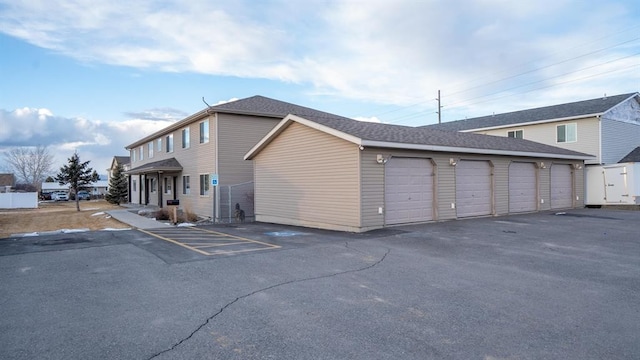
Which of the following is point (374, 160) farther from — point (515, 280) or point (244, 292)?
point (244, 292)

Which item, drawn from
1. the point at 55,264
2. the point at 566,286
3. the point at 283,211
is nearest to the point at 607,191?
the point at 283,211

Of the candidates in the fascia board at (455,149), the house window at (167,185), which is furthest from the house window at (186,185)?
the fascia board at (455,149)

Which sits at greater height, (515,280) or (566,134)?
(566,134)

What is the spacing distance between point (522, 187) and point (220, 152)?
14.9m

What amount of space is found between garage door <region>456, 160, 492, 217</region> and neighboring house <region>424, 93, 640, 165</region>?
37.8 feet

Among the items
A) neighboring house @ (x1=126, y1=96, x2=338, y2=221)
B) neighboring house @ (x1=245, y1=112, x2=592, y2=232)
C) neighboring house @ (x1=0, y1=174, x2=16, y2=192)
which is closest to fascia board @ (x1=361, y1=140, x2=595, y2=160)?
neighboring house @ (x1=245, y1=112, x2=592, y2=232)

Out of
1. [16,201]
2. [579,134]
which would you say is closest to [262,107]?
[579,134]

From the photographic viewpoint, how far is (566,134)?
25.8m

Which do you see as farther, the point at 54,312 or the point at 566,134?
the point at 566,134

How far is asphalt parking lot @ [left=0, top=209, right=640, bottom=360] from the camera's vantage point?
4.03m

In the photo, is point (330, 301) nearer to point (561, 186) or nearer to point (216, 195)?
point (216, 195)

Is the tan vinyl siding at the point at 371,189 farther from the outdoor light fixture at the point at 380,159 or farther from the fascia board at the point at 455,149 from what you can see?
the fascia board at the point at 455,149

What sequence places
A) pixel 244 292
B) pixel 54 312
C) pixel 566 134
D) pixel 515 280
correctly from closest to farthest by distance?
pixel 54 312 < pixel 244 292 < pixel 515 280 < pixel 566 134

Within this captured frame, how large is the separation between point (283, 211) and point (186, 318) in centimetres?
1200
